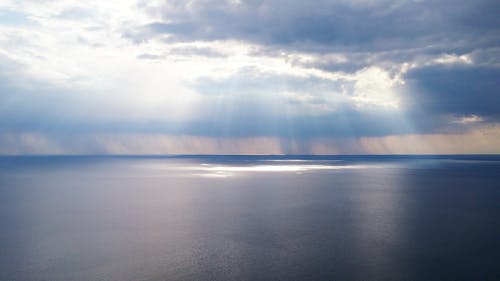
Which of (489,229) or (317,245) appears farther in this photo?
(489,229)

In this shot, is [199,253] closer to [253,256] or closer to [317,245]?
[253,256]

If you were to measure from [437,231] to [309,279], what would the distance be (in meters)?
22.1

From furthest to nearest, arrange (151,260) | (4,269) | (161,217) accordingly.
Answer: (161,217) < (151,260) < (4,269)

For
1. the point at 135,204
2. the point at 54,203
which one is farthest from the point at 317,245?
the point at 54,203

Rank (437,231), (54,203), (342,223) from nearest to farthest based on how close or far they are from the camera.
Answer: (437,231), (342,223), (54,203)

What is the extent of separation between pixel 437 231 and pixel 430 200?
27254 mm

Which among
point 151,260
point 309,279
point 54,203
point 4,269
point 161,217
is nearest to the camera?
point 309,279

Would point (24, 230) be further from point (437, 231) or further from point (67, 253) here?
point (437, 231)

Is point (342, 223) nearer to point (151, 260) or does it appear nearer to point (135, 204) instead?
point (151, 260)

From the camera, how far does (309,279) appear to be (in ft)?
90.1

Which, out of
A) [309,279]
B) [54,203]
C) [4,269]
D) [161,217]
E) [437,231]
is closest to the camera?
[309,279]

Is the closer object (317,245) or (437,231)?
(317,245)

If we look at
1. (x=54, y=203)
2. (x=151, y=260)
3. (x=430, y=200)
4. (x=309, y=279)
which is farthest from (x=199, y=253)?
(x=430, y=200)

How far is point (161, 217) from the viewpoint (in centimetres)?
5253
